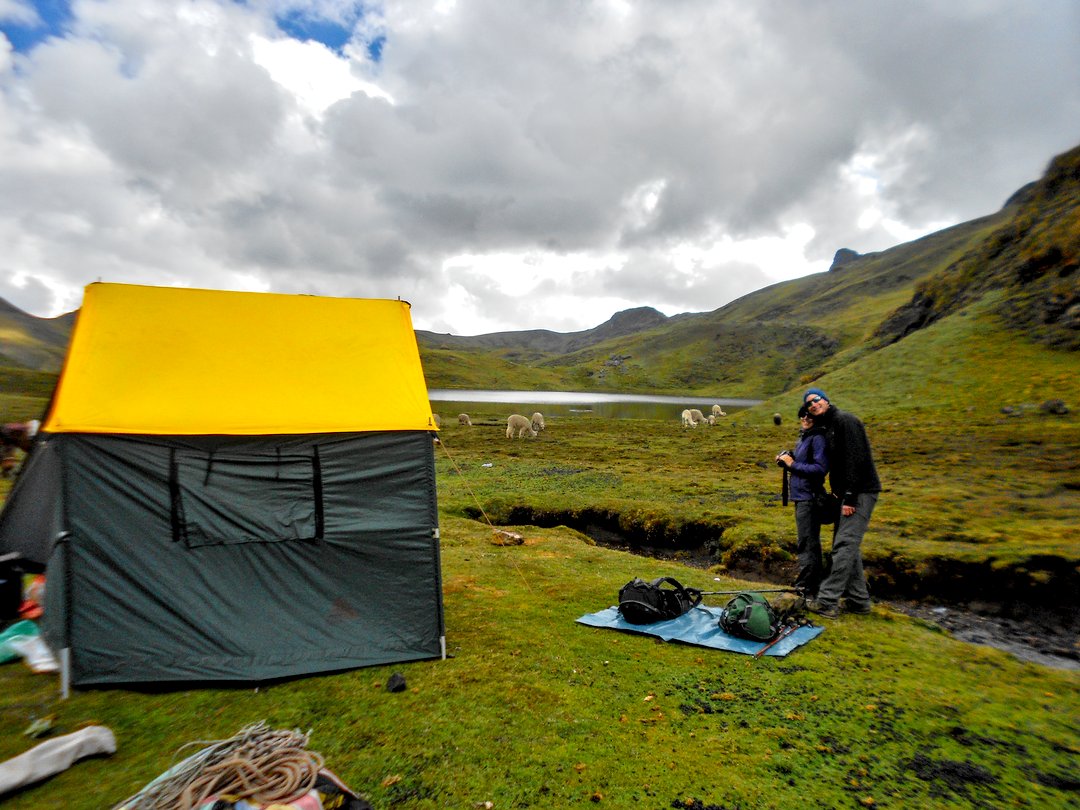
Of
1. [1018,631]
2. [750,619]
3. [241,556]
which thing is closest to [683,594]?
[750,619]

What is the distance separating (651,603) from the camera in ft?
27.9

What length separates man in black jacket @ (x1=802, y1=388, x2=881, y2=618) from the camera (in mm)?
8672

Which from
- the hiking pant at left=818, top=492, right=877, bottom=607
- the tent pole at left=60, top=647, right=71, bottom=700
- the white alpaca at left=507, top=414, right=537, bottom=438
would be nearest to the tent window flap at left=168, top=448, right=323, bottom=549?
the tent pole at left=60, top=647, right=71, bottom=700

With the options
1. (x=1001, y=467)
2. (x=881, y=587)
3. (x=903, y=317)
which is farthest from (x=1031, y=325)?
(x=881, y=587)

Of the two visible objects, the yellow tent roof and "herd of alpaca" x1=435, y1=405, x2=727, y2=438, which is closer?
the yellow tent roof

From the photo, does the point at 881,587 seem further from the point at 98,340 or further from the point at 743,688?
the point at 98,340

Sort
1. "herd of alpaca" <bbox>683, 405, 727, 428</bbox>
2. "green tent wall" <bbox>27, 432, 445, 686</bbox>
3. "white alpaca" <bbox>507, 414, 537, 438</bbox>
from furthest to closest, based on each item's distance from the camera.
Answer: "herd of alpaca" <bbox>683, 405, 727, 428</bbox> < "white alpaca" <bbox>507, 414, 537, 438</bbox> < "green tent wall" <bbox>27, 432, 445, 686</bbox>

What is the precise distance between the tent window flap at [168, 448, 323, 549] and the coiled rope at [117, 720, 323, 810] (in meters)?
3.07

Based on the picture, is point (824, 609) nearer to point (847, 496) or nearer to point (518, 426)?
point (847, 496)

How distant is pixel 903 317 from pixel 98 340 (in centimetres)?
6956

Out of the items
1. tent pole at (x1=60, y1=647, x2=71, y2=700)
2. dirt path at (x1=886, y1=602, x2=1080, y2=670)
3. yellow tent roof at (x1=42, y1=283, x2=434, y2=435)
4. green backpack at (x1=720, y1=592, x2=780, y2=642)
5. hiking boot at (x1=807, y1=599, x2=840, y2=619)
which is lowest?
dirt path at (x1=886, y1=602, x2=1080, y2=670)

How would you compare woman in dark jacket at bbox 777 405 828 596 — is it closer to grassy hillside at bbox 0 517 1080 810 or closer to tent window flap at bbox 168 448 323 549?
grassy hillside at bbox 0 517 1080 810

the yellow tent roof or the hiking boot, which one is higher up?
the yellow tent roof

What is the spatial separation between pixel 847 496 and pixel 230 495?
9.17 metres
